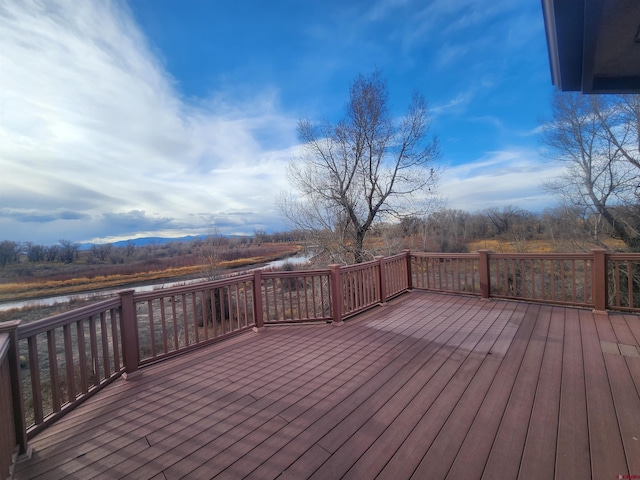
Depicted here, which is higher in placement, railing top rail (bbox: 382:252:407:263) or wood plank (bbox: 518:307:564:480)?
railing top rail (bbox: 382:252:407:263)

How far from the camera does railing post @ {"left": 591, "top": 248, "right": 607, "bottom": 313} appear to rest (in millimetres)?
3818

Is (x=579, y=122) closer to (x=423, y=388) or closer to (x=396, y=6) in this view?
(x=396, y=6)

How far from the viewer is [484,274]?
477 centimetres

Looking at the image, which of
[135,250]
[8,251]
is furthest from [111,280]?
[8,251]

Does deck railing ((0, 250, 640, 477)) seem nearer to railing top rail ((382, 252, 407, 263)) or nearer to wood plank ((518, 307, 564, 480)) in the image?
railing top rail ((382, 252, 407, 263))

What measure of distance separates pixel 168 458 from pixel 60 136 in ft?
18.0

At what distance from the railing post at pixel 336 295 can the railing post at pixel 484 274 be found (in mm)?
2658

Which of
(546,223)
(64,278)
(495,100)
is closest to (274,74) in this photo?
(495,100)

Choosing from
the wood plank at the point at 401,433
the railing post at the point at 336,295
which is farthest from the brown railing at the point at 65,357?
the railing post at the point at 336,295

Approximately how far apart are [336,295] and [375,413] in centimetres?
217

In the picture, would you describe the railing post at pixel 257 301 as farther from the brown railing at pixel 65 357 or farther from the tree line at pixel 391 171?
the tree line at pixel 391 171

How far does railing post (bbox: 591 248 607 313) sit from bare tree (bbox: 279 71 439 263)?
642cm

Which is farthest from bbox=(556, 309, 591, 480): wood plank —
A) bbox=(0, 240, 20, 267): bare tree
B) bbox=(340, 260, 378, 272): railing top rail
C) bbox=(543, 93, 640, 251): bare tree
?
bbox=(0, 240, 20, 267): bare tree

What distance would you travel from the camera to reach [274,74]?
8078 millimetres
